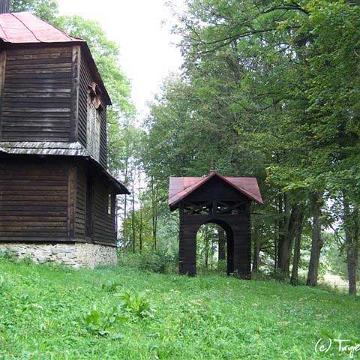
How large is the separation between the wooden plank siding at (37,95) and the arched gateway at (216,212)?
19.0ft

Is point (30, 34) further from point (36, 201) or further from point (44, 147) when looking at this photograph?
point (36, 201)

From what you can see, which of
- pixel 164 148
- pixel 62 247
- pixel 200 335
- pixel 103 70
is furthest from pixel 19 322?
pixel 103 70

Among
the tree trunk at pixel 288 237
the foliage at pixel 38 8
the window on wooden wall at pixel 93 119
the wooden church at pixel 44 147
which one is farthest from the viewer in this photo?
the foliage at pixel 38 8

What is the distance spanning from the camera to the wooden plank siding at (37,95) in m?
16.1

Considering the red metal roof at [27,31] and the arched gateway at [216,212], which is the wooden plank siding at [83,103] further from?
the arched gateway at [216,212]

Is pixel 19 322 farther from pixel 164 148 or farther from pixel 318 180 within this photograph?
pixel 164 148

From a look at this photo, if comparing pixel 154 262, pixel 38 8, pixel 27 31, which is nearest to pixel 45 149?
pixel 27 31

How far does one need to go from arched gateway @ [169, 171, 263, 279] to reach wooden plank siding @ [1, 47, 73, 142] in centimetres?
579

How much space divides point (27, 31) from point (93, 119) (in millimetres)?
4988

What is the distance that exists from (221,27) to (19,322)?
1229 centimetres

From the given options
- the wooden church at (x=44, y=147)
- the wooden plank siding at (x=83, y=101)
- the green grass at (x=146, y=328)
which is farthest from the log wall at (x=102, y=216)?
the green grass at (x=146, y=328)

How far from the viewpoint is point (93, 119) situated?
2097 cm

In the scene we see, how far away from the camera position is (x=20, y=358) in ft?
14.5

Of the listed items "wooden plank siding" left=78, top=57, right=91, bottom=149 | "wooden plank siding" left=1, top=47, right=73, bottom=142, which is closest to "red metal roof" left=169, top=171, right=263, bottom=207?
"wooden plank siding" left=78, top=57, right=91, bottom=149
